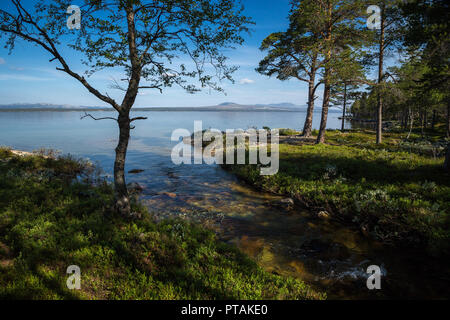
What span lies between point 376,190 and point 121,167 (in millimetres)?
10663

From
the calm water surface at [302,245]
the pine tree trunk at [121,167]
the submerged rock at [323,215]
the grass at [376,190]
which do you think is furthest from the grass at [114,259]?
the grass at [376,190]

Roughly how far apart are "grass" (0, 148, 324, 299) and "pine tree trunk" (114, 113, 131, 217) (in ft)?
1.38

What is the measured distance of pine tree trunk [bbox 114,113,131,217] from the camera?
7363mm

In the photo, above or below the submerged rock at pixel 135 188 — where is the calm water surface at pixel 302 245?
below

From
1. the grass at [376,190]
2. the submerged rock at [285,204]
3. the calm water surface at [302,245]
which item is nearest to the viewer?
the calm water surface at [302,245]

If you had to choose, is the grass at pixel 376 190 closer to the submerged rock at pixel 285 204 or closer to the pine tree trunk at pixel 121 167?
the submerged rock at pixel 285 204

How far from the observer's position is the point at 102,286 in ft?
16.3

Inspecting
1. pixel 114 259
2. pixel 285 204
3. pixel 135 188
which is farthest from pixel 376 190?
pixel 135 188

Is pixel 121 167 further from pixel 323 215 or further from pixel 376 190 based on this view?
pixel 376 190

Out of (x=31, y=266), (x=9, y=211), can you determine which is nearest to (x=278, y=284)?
(x=31, y=266)

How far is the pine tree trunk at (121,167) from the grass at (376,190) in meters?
8.33

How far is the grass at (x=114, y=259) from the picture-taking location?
4.79m
